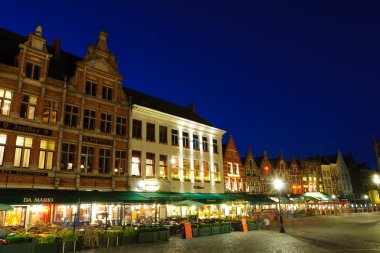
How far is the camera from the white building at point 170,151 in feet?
98.6

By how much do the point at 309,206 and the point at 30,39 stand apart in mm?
59726

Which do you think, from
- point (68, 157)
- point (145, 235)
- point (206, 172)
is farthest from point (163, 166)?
point (145, 235)

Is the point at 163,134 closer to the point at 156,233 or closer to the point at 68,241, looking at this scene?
the point at 156,233

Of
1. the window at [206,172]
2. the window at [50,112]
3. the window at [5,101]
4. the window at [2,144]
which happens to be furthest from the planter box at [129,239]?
the window at [206,172]

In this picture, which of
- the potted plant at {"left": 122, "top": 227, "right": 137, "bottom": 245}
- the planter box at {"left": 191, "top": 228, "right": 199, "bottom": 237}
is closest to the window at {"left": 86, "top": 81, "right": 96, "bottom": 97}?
the potted plant at {"left": 122, "top": 227, "right": 137, "bottom": 245}

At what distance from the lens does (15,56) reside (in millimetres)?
23641

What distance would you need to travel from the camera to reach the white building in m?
30.0

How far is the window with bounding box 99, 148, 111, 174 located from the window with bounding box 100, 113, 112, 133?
178 centimetres

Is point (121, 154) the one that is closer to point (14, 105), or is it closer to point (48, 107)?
point (48, 107)

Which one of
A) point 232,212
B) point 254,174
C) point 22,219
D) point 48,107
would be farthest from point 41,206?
point 254,174

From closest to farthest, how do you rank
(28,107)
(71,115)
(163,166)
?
(28,107) → (71,115) → (163,166)

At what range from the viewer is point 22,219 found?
2122 centimetres

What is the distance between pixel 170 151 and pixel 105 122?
Result: 8.47 m

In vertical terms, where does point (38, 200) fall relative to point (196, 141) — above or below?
below
